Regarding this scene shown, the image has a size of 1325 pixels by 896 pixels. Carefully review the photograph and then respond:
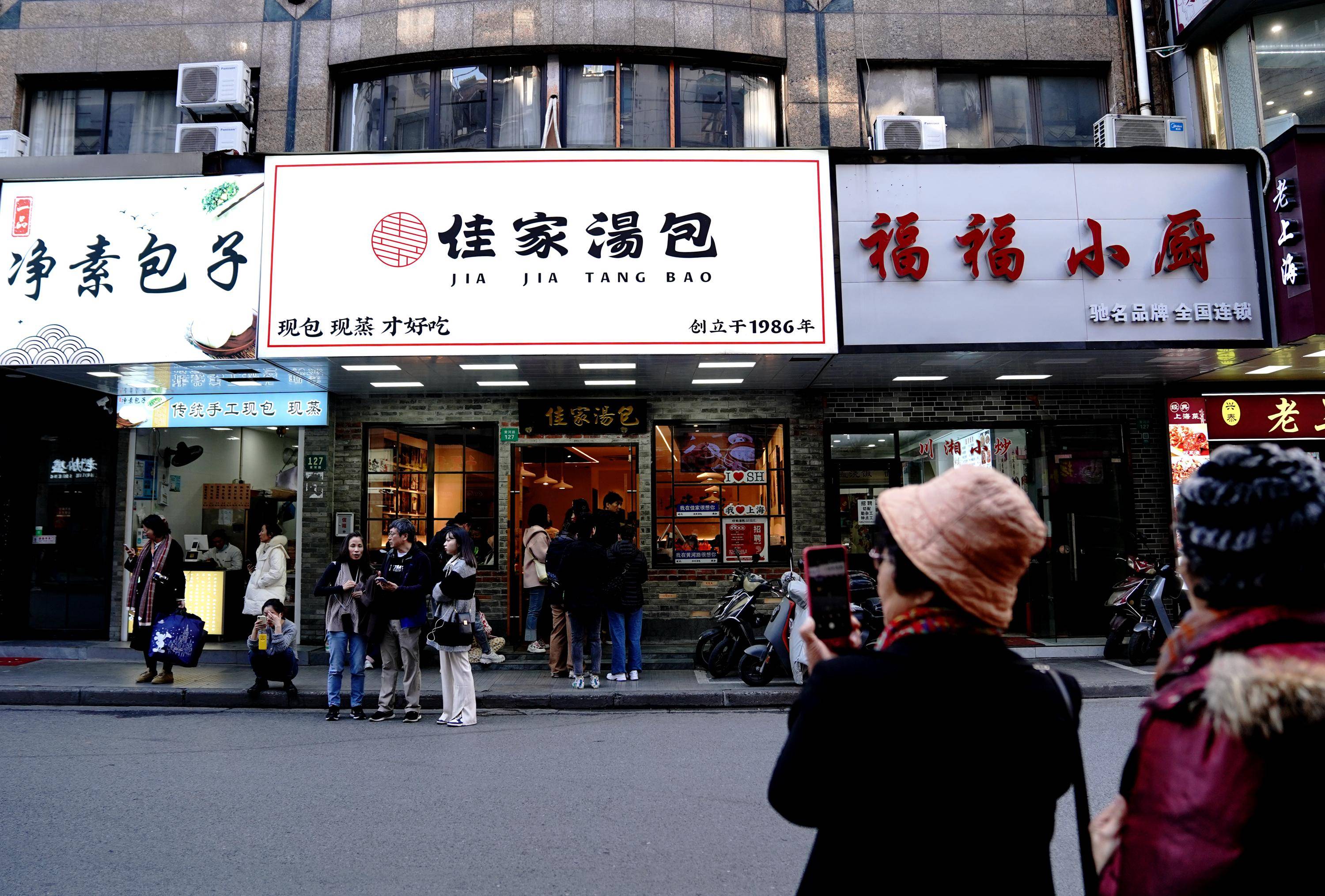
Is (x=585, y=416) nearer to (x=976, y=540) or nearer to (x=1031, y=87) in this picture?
(x=1031, y=87)

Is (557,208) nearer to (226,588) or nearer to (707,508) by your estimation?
(707,508)

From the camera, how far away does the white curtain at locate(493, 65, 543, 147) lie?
12570mm

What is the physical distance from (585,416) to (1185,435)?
8.81 metres

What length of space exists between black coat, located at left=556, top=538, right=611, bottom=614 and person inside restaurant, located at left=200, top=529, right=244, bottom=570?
20.1 ft

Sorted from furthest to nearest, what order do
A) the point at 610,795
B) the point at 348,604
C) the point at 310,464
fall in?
the point at 310,464 → the point at 348,604 → the point at 610,795

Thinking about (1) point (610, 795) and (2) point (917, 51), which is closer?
(1) point (610, 795)

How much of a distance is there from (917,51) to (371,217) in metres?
8.34

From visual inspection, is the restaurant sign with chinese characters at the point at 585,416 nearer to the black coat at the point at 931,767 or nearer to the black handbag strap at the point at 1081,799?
the black handbag strap at the point at 1081,799

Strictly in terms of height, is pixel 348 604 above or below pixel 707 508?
below

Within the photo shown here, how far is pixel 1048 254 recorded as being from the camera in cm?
1039

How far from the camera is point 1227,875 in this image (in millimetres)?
1314

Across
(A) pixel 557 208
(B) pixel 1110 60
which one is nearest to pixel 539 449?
(A) pixel 557 208

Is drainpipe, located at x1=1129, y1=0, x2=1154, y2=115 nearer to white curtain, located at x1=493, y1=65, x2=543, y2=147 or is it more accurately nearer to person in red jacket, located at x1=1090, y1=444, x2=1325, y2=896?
white curtain, located at x1=493, y1=65, x2=543, y2=147

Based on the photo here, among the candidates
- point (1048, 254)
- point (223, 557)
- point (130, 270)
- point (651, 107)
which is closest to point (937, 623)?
point (1048, 254)
